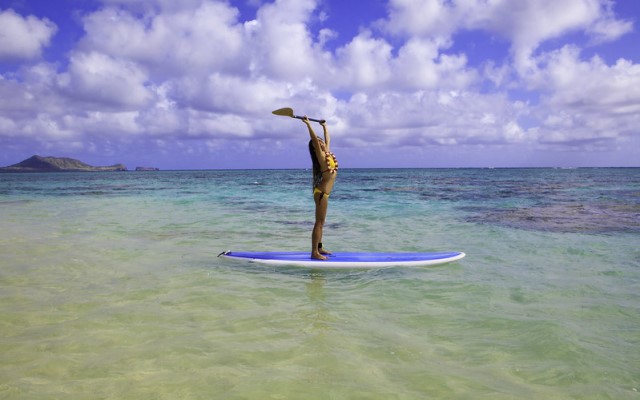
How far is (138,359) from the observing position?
11.7ft

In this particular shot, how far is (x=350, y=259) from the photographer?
7355 mm

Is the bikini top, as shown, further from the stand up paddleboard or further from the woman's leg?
the stand up paddleboard

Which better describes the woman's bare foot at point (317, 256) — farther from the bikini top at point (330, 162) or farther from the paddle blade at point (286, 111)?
the paddle blade at point (286, 111)

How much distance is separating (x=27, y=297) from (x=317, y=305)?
3.51 m

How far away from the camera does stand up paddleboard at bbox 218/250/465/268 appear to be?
715 centimetres

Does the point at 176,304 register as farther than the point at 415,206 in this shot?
No

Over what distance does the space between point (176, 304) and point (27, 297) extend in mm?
1882

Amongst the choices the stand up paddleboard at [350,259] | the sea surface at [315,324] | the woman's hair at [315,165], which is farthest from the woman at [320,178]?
the sea surface at [315,324]

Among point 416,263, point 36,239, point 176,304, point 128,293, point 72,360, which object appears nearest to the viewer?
point 72,360

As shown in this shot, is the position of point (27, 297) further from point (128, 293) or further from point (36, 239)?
point (36, 239)

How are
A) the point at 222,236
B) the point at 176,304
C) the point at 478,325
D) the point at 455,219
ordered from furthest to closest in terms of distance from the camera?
the point at 455,219 → the point at 222,236 → the point at 176,304 → the point at 478,325

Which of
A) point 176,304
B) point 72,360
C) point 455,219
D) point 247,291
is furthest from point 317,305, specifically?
point 455,219

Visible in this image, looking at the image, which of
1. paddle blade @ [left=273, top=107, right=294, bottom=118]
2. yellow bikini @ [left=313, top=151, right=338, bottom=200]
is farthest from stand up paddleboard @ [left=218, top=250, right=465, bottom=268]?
paddle blade @ [left=273, top=107, right=294, bottom=118]

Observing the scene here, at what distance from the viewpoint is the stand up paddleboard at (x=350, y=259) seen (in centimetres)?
715
